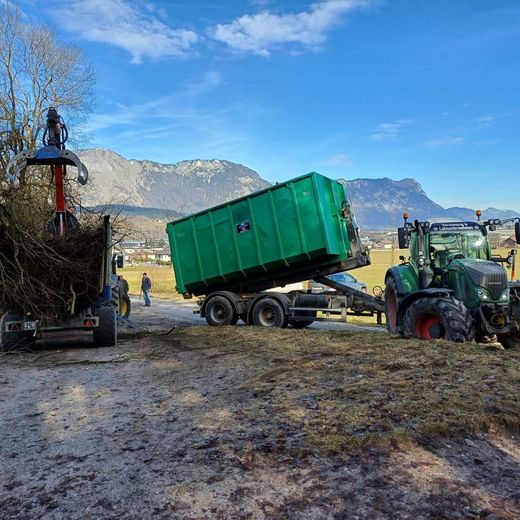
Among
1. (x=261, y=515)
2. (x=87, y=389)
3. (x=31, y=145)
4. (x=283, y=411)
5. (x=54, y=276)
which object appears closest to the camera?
(x=261, y=515)

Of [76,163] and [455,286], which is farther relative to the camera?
[76,163]

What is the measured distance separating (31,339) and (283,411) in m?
6.07

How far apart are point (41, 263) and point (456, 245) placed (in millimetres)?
7390

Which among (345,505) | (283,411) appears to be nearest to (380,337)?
(283,411)

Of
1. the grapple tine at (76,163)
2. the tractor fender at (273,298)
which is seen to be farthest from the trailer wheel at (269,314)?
the grapple tine at (76,163)

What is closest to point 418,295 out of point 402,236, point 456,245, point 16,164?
point 402,236

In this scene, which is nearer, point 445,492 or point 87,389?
point 445,492

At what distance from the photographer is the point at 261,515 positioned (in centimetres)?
284

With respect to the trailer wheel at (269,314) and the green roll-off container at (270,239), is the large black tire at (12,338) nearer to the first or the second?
the green roll-off container at (270,239)

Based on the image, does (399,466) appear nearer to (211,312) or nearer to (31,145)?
(211,312)

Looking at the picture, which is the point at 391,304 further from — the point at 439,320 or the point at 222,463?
the point at 222,463

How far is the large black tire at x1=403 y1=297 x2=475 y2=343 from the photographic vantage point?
7.61 metres

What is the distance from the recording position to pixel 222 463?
11.6ft

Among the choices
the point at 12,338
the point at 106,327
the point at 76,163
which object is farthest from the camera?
the point at 76,163
